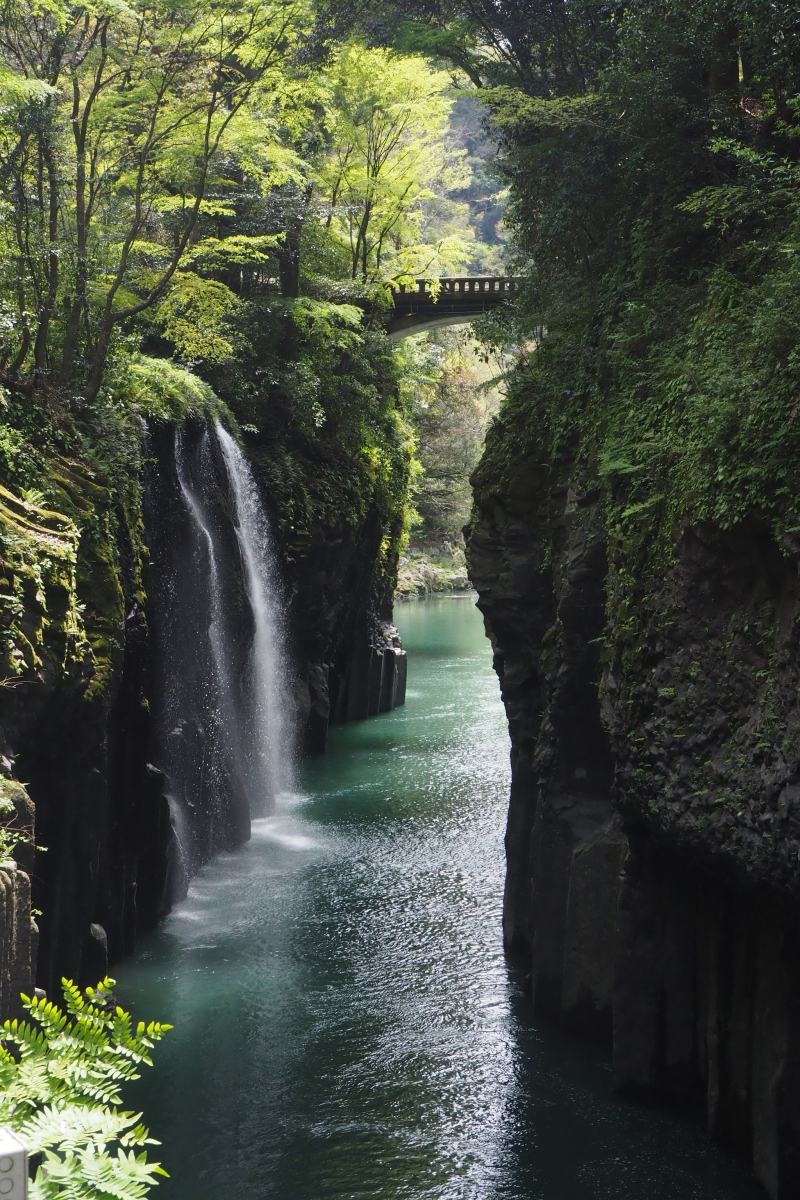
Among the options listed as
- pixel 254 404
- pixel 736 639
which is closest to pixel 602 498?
pixel 736 639

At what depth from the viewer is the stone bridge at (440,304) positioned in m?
28.8

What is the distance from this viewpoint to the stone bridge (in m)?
28.8

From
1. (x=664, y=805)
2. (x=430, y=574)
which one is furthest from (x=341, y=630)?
(x=430, y=574)

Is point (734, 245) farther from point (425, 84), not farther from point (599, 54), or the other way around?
point (425, 84)

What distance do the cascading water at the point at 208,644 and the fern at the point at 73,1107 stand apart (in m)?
10.8

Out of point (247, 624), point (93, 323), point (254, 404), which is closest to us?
point (93, 323)

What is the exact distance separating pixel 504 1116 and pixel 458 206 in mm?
67993

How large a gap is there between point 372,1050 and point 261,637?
441 inches

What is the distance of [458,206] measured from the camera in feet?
231

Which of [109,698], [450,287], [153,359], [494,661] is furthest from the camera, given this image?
[450,287]

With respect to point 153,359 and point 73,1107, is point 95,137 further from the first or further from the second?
point 73,1107

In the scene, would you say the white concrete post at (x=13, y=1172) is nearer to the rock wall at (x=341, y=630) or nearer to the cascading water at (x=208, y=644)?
the cascading water at (x=208, y=644)

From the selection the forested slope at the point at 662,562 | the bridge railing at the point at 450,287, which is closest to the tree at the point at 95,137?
the forested slope at the point at 662,562

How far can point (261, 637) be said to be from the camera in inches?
838
